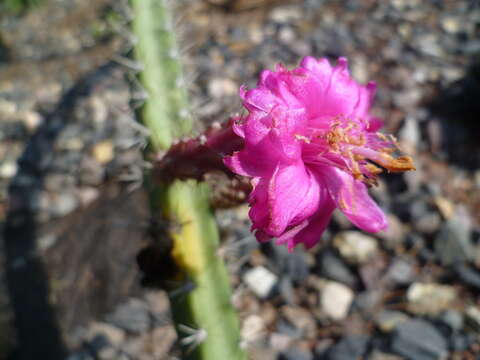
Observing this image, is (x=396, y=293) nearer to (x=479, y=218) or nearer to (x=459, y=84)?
(x=479, y=218)

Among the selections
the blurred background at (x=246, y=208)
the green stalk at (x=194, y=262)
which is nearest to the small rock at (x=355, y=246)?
the blurred background at (x=246, y=208)

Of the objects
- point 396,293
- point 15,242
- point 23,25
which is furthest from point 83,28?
point 396,293

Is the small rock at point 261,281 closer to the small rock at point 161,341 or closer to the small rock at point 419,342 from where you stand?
the small rock at point 161,341

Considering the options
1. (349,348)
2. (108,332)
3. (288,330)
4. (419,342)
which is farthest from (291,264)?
(108,332)

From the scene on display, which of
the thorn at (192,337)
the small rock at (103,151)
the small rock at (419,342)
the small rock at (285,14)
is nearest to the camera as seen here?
the thorn at (192,337)

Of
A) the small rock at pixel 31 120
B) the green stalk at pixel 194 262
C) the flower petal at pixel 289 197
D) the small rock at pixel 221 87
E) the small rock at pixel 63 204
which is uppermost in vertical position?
the flower petal at pixel 289 197

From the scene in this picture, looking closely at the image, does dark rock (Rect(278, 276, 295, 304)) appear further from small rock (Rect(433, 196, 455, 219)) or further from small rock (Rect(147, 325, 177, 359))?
small rock (Rect(433, 196, 455, 219))
